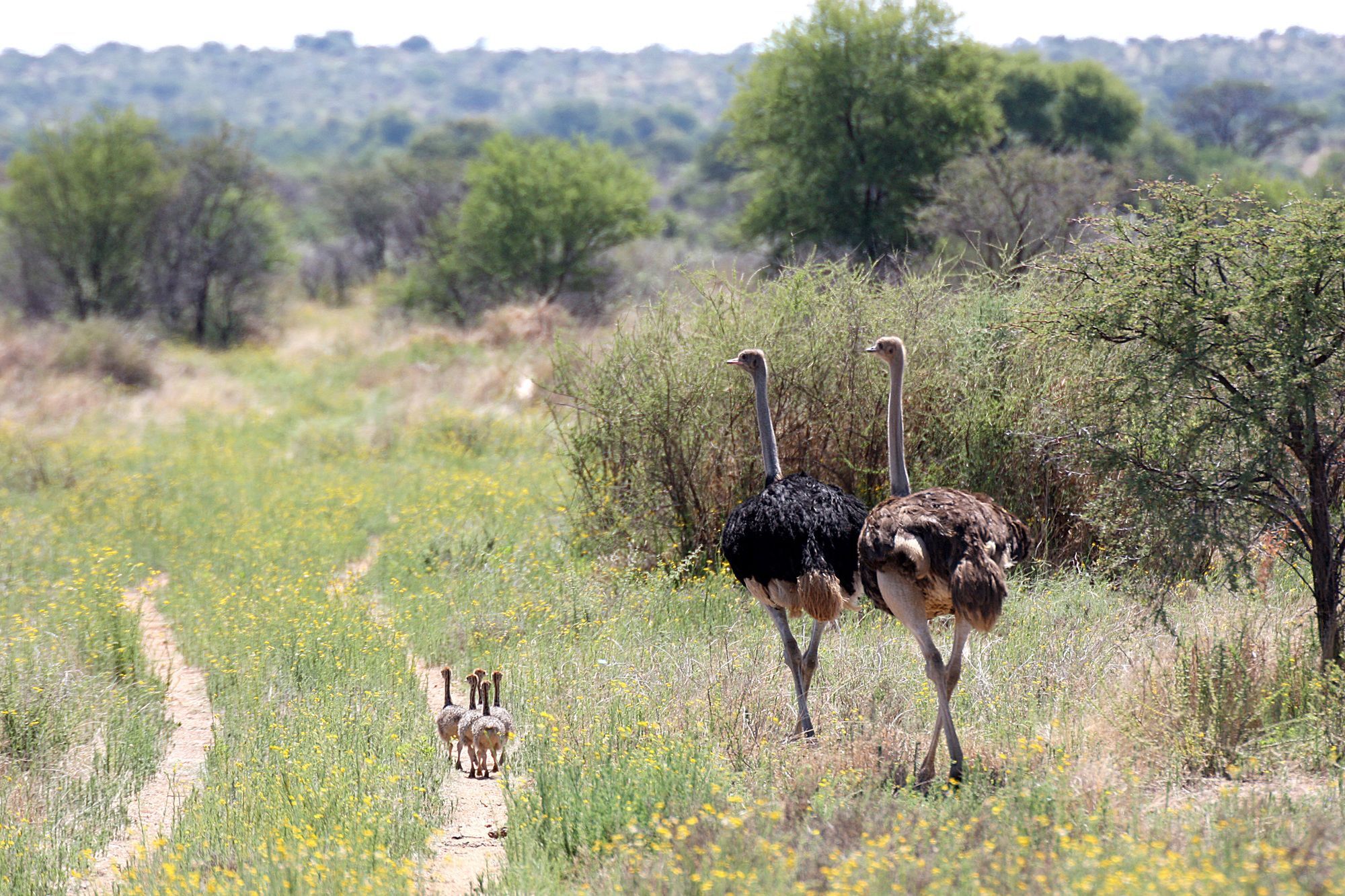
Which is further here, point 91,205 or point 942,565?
point 91,205

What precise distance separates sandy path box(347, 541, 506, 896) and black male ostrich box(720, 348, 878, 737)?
60.7 inches

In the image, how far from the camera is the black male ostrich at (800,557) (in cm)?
611

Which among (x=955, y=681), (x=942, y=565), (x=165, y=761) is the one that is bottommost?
(x=165, y=761)

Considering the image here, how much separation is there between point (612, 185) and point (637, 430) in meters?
22.2

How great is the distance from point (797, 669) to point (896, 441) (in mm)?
1233

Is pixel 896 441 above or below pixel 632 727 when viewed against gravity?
above

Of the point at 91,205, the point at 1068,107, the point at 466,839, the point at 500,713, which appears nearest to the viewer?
the point at 466,839

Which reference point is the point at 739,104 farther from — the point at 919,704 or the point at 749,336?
the point at 919,704

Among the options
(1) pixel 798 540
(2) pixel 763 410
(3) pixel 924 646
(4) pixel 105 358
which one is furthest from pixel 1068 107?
(3) pixel 924 646

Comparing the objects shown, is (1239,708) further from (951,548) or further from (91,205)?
(91,205)

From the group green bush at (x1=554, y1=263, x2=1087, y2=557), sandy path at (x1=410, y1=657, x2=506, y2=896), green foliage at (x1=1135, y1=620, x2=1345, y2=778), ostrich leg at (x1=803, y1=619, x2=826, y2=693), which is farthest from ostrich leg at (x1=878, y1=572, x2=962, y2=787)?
green bush at (x1=554, y1=263, x2=1087, y2=557)

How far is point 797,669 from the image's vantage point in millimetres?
6297

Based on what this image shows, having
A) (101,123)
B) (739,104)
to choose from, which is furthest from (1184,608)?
(101,123)

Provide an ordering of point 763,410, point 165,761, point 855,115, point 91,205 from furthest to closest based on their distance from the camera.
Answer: point 91,205 < point 855,115 < point 763,410 < point 165,761
